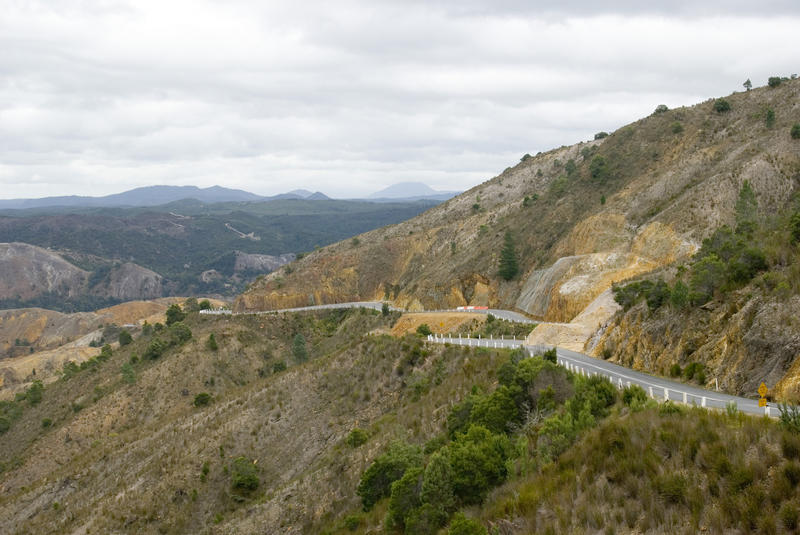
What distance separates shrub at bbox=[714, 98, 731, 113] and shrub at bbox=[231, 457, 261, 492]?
63.3 meters

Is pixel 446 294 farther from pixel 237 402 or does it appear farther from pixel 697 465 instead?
pixel 697 465

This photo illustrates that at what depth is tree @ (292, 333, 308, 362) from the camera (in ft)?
202

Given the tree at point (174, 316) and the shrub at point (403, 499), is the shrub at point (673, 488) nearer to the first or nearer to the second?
the shrub at point (403, 499)

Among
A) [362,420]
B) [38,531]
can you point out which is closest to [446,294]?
[362,420]

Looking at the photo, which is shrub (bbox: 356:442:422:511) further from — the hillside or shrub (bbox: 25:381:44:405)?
shrub (bbox: 25:381:44:405)

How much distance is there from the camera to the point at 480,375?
85.0 ft

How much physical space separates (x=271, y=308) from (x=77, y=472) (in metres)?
41.6

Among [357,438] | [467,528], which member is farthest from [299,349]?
[467,528]

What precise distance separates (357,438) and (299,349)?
36669mm

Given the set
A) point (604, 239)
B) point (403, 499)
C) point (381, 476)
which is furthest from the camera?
point (604, 239)

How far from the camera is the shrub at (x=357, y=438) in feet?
85.9

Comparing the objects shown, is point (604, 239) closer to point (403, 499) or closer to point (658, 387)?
point (658, 387)

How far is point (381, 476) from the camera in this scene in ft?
68.0

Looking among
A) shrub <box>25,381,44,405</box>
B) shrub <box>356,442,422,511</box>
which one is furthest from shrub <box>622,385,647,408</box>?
shrub <box>25,381,44,405</box>
